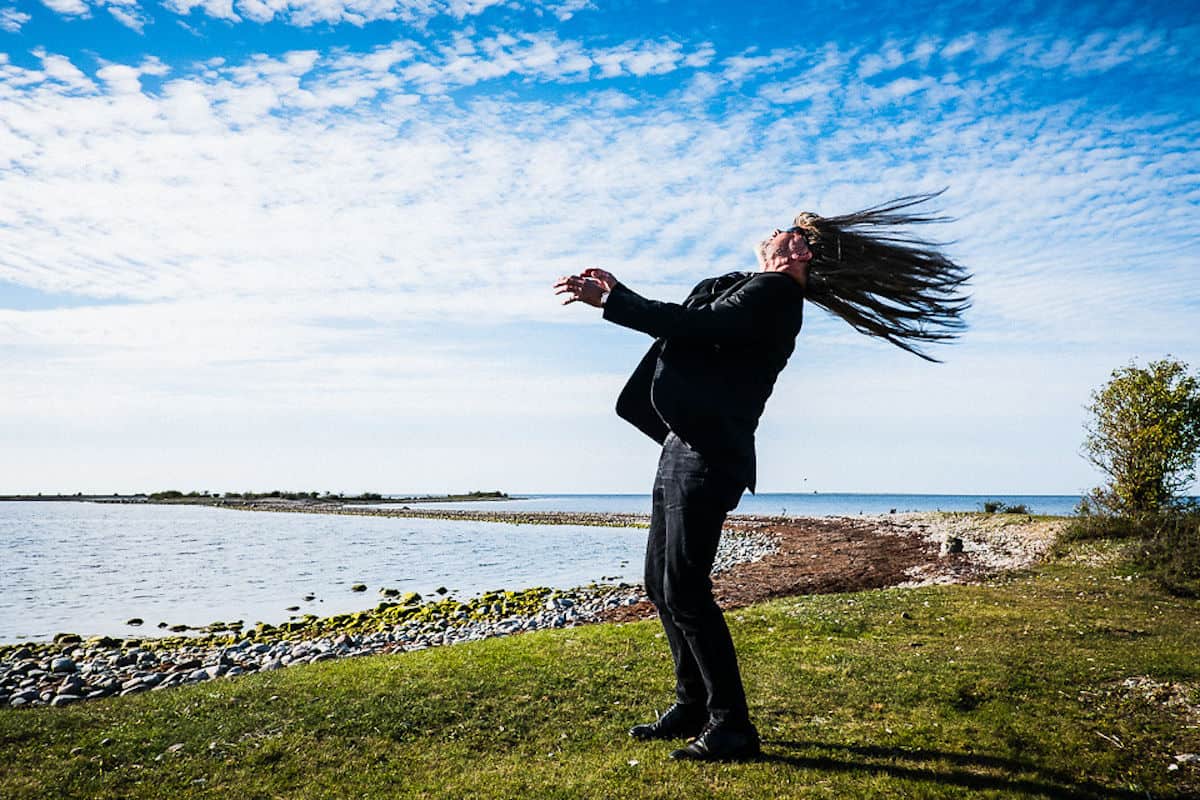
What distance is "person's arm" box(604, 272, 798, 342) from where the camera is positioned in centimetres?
430

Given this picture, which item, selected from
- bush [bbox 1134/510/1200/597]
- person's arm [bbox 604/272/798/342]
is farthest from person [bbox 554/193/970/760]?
bush [bbox 1134/510/1200/597]

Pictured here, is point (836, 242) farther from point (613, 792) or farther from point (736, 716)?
point (613, 792)

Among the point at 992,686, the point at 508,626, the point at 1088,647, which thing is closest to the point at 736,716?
the point at 992,686

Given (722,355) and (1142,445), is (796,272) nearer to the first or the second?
(722,355)

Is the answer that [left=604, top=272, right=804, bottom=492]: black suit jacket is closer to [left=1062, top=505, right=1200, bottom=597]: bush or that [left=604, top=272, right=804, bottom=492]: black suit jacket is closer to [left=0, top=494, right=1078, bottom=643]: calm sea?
[left=1062, top=505, right=1200, bottom=597]: bush

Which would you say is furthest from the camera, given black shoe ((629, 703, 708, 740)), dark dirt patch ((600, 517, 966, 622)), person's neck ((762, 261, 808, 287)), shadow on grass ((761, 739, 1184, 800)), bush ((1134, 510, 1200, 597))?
dark dirt patch ((600, 517, 966, 622))

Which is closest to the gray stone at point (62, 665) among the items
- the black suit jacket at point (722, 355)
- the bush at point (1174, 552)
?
the black suit jacket at point (722, 355)

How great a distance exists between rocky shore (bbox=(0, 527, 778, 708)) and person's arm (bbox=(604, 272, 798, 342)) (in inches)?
301

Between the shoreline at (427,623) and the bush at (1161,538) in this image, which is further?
the bush at (1161,538)

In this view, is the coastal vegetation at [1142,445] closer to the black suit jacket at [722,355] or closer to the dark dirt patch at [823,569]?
the dark dirt patch at [823,569]

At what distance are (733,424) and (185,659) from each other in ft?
39.6

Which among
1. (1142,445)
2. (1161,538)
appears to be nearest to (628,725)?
(1161,538)

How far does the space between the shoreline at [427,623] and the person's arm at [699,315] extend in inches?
282

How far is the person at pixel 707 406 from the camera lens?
174 inches
